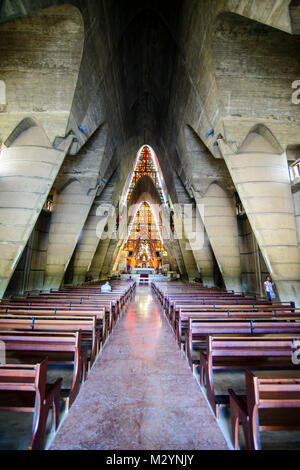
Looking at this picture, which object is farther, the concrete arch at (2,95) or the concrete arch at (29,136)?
the concrete arch at (29,136)

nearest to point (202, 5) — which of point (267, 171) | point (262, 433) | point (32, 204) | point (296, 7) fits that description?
point (296, 7)

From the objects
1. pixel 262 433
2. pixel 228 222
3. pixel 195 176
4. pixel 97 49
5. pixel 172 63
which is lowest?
pixel 262 433

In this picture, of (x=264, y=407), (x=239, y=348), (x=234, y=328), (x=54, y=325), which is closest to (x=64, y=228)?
(x=54, y=325)

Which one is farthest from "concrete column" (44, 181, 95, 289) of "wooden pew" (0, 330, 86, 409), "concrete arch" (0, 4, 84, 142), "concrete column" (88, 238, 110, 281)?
"wooden pew" (0, 330, 86, 409)

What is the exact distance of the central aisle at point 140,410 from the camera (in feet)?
5.68

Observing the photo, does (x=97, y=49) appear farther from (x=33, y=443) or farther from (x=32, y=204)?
(x=33, y=443)

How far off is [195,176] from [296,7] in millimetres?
7957

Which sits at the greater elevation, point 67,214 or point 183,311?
point 67,214

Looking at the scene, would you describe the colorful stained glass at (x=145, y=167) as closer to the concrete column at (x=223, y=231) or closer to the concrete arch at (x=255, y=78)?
the concrete column at (x=223, y=231)

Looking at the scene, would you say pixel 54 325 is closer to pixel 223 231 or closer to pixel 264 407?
pixel 264 407

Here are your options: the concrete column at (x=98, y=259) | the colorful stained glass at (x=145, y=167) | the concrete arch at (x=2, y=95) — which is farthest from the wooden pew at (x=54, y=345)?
the colorful stained glass at (x=145, y=167)

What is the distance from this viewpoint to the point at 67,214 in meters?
12.0

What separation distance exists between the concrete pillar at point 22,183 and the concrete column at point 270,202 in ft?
20.8

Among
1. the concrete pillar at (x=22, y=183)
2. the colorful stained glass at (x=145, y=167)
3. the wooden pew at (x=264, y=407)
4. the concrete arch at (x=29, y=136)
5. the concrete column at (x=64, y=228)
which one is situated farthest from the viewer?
the colorful stained glass at (x=145, y=167)
